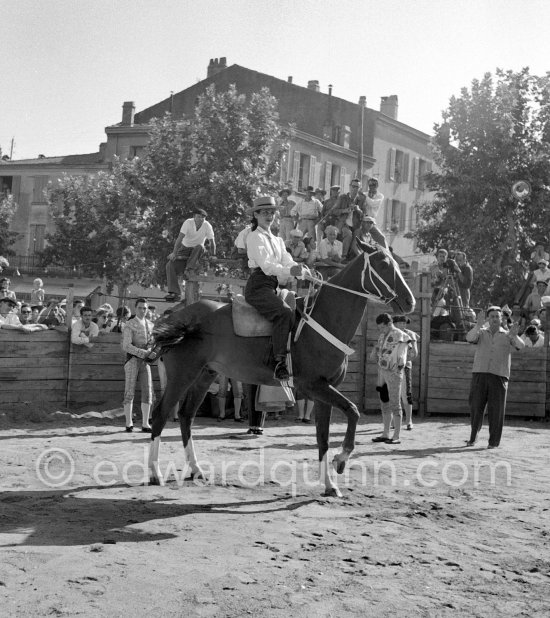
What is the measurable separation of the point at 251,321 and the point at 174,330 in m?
0.89

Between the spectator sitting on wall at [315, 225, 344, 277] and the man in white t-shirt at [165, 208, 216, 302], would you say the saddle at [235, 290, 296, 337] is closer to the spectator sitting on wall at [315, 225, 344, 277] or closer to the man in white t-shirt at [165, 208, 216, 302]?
the man in white t-shirt at [165, 208, 216, 302]

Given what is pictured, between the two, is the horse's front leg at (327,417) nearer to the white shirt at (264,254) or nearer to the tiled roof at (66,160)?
the white shirt at (264,254)

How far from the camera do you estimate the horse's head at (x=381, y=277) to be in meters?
9.86

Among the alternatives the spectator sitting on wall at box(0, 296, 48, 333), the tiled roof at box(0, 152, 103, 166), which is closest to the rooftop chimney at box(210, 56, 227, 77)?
the tiled roof at box(0, 152, 103, 166)

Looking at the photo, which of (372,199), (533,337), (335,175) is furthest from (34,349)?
(335,175)

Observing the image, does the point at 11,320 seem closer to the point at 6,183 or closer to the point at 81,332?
the point at 81,332

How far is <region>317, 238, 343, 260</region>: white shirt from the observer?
59.2 ft

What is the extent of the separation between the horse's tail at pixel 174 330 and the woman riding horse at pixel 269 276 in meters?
0.71

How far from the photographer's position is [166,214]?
3438 cm

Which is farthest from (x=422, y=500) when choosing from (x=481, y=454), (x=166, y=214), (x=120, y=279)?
(x=120, y=279)

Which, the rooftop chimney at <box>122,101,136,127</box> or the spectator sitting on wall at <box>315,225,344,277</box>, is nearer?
the spectator sitting on wall at <box>315,225,344,277</box>

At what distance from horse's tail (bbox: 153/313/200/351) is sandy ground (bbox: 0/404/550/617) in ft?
5.25

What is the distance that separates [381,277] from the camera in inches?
388

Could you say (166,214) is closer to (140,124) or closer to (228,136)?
(228,136)
